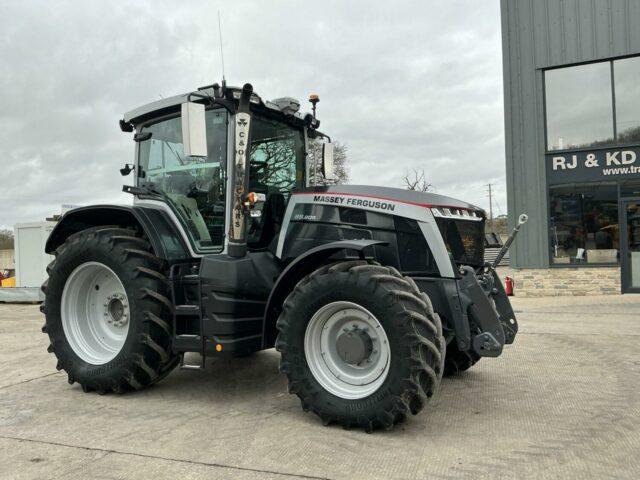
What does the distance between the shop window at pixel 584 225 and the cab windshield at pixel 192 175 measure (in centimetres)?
1075

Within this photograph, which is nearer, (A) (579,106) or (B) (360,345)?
(B) (360,345)

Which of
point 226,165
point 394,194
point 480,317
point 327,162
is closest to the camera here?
point 480,317

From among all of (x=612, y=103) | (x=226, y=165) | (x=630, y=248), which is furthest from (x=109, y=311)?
(x=612, y=103)

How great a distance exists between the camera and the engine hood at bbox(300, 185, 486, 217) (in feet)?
14.5

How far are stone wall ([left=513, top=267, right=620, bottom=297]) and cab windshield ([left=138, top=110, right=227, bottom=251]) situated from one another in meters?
10.6

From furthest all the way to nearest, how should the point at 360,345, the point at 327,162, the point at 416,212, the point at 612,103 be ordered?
the point at 612,103 → the point at 327,162 → the point at 416,212 → the point at 360,345

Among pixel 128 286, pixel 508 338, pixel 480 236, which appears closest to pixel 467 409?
pixel 508 338

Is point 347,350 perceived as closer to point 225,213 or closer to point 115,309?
point 225,213

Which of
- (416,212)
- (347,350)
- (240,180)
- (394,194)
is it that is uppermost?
(240,180)

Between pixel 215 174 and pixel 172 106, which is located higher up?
pixel 172 106

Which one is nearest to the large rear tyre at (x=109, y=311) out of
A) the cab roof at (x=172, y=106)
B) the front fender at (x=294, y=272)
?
the front fender at (x=294, y=272)

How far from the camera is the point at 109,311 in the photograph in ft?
17.1

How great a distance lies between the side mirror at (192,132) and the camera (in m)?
4.16

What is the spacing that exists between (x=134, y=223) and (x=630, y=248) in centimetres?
1199
